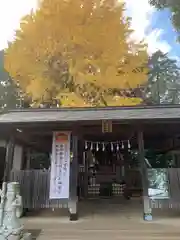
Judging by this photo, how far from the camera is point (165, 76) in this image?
19016 millimetres

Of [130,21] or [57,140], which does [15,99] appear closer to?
[130,21]

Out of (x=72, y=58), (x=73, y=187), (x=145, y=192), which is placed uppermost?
(x=72, y=58)

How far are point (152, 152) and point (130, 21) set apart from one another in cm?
704

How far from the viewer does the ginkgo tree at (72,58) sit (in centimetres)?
1096

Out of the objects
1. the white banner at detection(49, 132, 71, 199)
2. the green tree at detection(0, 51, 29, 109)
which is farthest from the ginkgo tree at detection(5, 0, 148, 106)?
the green tree at detection(0, 51, 29, 109)

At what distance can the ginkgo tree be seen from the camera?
1096 centimetres

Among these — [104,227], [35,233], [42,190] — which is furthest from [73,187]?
[35,233]

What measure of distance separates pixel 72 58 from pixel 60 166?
658cm

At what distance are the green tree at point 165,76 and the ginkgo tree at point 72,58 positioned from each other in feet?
24.4

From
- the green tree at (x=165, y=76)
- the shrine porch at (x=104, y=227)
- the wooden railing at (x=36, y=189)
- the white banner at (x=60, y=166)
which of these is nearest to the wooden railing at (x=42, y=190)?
the wooden railing at (x=36, y=189)

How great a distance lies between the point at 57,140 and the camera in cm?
671

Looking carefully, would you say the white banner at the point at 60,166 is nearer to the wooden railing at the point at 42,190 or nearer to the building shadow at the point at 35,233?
the wooden railing at the point at 42,190

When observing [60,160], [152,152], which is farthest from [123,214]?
[152,152]

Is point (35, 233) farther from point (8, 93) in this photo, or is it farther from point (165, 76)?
point (165, 76)
